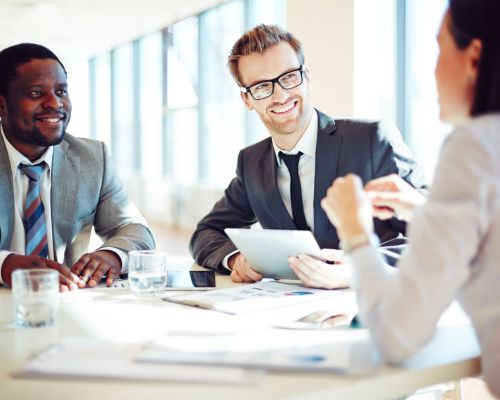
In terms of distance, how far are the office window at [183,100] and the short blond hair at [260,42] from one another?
22.6ft

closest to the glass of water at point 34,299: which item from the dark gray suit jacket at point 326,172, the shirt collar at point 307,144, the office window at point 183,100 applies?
the dark gray suit jacket at point 326,172

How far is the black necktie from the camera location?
2.33m

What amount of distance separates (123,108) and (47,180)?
1059cm

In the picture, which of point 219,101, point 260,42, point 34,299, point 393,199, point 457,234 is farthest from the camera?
point 219,101

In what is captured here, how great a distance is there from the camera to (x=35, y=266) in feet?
6.16

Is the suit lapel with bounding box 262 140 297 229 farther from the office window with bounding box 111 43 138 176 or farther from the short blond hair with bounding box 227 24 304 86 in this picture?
the office window with bounding box 111 43 138 176

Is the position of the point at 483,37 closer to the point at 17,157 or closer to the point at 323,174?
the point at 323,174

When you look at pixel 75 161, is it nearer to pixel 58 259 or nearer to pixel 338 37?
pixel 58 259

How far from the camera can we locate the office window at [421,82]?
5.04 metres

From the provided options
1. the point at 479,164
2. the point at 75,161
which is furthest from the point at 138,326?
the point at 75,161

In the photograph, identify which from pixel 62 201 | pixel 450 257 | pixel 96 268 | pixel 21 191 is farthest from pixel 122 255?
pixel 450 257

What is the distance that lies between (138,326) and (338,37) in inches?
174

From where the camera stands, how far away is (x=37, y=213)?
7.39 feet

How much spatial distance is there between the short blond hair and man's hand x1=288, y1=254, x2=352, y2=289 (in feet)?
3.15
